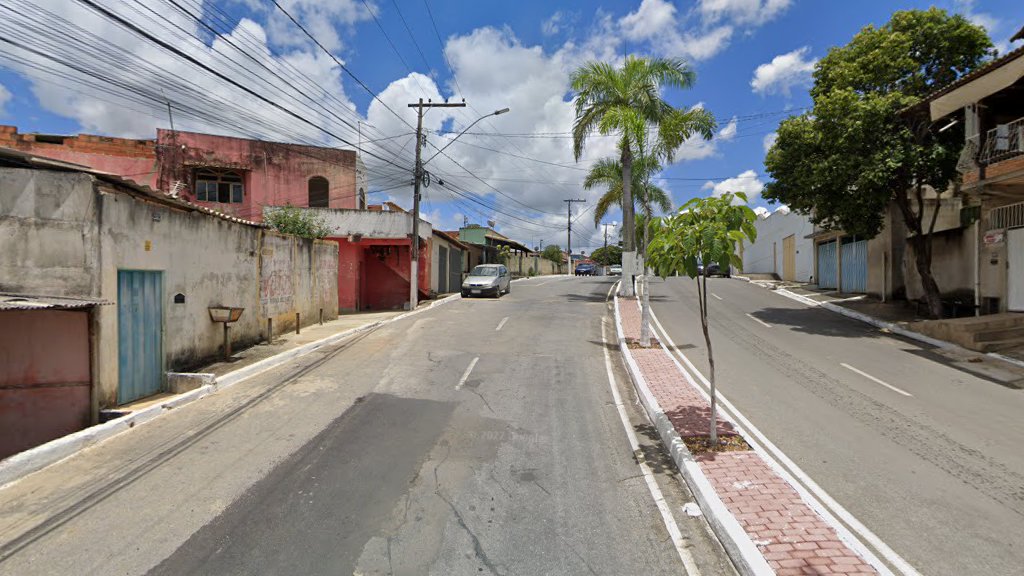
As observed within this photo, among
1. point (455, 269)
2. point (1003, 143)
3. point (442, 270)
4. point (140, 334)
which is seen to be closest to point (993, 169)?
point (1003, 143)

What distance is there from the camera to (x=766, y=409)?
25.2ft

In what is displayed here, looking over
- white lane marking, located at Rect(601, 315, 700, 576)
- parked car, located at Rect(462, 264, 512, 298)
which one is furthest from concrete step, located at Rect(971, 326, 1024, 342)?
parked car, located at Rect(462, 264, 512, 298)

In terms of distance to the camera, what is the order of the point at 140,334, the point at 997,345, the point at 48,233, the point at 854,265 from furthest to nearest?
the point at 854,265 → the point at 997,345 → the point at 140,334 → the point at 48,233

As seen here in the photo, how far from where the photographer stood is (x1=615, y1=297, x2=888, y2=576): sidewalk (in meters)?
3.63

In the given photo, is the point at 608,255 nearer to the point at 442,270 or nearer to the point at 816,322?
the point at 442,270

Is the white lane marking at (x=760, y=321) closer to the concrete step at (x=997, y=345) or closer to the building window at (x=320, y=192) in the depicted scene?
the concrete step at (x=997, y=345)

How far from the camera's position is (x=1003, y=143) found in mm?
12391

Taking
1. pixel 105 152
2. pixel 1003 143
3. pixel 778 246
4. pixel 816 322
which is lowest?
pixel 816 322

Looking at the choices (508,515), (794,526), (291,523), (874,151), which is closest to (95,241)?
(291,523)

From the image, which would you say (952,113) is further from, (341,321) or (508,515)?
(341,321)

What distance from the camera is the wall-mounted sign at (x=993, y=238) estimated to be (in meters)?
13.4

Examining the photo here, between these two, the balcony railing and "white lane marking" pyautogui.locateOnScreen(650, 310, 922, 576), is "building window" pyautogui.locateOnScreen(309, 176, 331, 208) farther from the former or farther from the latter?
the balcony railing

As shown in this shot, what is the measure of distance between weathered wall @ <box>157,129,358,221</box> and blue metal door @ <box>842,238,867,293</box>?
2377cm

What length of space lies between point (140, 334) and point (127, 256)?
1.27 meters
